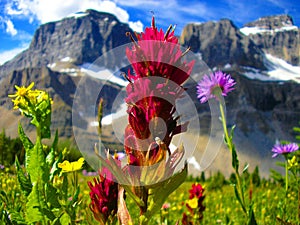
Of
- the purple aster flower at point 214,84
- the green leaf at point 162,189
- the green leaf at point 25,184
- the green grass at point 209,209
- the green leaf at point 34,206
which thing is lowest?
the green grass at point 209,209

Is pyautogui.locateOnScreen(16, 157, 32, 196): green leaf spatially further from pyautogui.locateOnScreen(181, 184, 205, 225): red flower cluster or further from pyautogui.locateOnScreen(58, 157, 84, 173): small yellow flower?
pyautogui.locateOnScreen(181, 184, 205, 225): red flower cluster

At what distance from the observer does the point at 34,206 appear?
1.91 meters

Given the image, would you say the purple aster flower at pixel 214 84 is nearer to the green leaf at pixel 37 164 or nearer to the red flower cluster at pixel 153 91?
the red flower cluster at pixel 153 91

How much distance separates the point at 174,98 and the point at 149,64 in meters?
0.20

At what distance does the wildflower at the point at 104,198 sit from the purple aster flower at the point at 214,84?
1.17 m

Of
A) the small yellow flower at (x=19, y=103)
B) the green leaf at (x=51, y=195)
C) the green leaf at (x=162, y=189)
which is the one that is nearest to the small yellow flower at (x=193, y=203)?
the green leaf at (x=51, y=195)

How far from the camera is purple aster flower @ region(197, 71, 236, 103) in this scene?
279cm

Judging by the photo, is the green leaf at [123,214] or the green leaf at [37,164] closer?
the green leaf at [123,214]

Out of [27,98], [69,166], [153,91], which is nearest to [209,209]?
[69,166]

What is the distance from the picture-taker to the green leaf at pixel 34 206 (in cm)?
190

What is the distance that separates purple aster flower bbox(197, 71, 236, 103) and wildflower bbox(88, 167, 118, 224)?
1.17 m

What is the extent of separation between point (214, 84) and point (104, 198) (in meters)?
1.36

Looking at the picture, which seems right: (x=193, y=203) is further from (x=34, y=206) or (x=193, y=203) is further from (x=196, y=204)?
(x=34, y=206)

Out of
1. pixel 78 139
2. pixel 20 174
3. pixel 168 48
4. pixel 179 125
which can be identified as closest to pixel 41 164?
pixel 20 174
